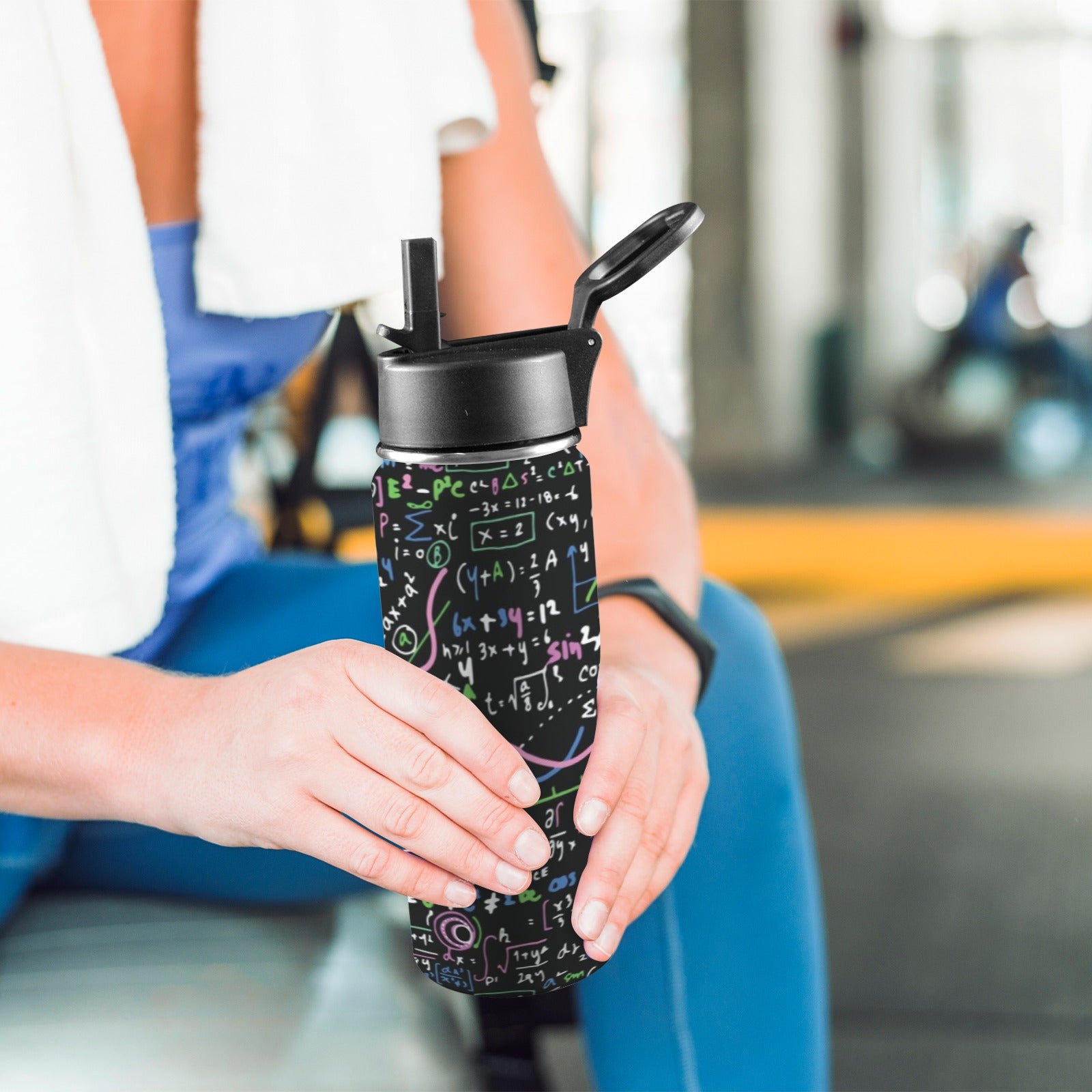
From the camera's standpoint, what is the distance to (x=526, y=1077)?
2.41 ft

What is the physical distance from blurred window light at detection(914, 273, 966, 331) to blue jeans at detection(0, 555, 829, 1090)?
506 cm

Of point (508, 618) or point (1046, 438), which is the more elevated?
point (508, 618)

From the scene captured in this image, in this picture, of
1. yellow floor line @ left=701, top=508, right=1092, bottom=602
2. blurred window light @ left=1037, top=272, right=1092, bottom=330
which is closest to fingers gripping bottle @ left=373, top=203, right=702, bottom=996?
yellow floor line @ left=701, top=508, right=1092, bottom=602

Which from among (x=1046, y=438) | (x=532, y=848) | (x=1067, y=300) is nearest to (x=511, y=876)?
(x=532, y=848)

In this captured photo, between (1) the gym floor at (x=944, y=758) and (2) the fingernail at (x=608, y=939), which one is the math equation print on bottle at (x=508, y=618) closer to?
(2) the fingernail at (x=608, y=939)

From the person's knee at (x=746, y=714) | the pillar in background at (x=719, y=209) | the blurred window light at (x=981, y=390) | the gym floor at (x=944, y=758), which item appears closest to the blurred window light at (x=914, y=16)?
the pillar in background at (x=719, y=209)

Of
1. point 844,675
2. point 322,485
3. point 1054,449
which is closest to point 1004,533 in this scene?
point 844,675

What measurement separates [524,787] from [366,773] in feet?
0.17

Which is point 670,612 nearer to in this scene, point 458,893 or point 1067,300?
point 458,893

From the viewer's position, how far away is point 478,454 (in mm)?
391

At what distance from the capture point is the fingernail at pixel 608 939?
1.52ft

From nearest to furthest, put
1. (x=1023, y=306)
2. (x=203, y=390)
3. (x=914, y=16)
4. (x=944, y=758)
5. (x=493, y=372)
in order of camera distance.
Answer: (x=493, y=372) < (x=203, y=390) < (x=944, y=758) < (x=1023, y=306) < (x=914, y=16)

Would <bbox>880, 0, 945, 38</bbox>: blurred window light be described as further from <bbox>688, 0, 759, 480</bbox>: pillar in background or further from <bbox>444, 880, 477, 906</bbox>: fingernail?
<bbox>444, 880, 477, 906</bbox>: fingernail

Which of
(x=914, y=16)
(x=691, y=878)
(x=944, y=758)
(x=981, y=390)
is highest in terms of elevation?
(x=914, y=16)
